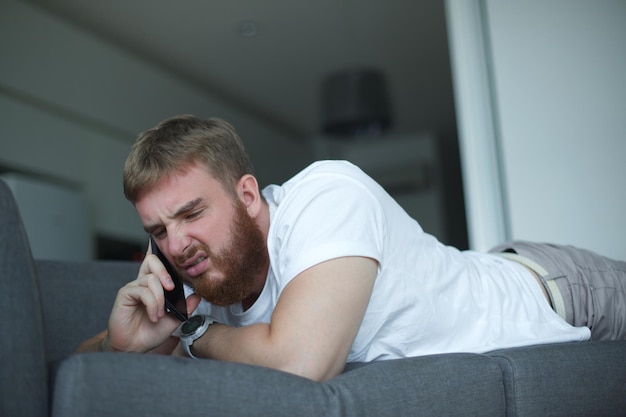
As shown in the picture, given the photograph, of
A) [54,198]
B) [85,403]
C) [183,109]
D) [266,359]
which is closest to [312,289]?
[266,359]

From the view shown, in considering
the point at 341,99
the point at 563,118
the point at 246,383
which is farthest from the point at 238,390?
the point at 341,99

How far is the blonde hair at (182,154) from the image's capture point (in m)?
1.63

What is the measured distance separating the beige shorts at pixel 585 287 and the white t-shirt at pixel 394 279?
6 centimetres

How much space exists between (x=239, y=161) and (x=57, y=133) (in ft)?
12.6

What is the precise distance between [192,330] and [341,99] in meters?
4.13

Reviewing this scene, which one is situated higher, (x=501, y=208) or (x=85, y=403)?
(x=85, y=403)

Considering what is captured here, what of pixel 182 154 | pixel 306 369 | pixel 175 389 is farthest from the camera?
pixel 182 154

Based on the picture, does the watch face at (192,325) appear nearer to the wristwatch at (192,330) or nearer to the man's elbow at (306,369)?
the wristwatch at (192,330)

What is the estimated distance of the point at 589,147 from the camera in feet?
9.70

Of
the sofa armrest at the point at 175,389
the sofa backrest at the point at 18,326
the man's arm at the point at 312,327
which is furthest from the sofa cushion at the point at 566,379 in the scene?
the sofa backrest at the point at 18,326

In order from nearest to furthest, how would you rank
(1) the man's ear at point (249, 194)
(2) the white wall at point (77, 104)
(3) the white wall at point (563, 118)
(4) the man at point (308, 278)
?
1. (4) the man at point (308, 278)
2. (1) the man's ear at point (249, 194)
3. (3) the white wall at point (563, 118)
4. (2) the white wall at point (77, 104)

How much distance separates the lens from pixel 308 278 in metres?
1.34

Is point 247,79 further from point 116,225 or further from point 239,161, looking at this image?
point 239,161

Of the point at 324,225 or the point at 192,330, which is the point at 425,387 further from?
the point at 192,330
